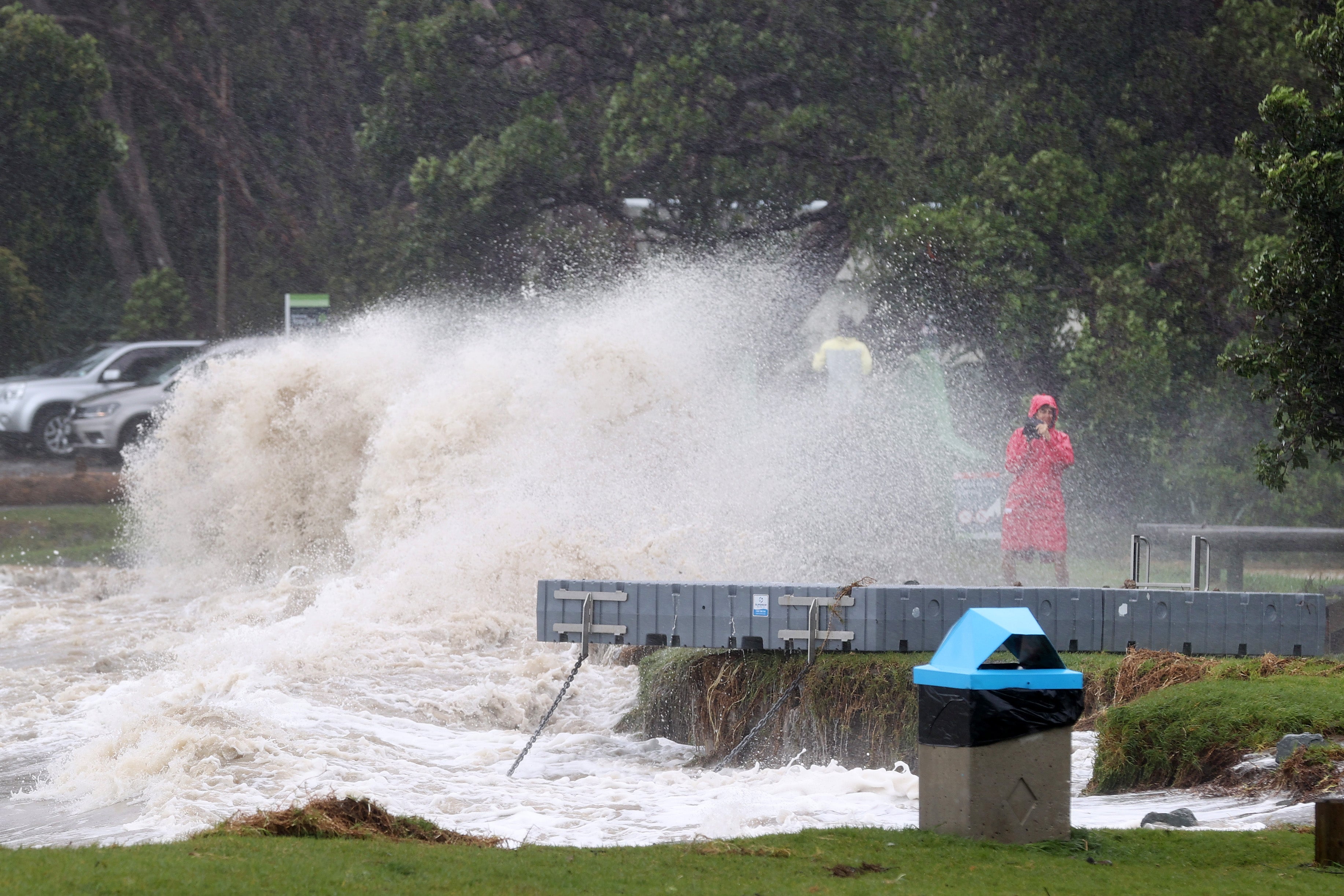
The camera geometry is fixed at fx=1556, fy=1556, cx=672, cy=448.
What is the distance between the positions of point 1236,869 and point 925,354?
17.6m

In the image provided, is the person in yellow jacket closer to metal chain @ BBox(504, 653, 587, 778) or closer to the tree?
the tree

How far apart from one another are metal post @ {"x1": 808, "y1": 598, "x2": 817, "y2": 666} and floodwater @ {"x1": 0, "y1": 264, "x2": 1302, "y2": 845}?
685 mm

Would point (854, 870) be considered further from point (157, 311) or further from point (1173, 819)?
point (157, 311)

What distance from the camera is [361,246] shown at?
3322cm

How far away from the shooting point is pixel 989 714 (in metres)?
6.15

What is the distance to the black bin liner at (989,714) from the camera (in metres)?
6.13

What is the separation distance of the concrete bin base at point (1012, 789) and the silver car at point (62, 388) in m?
23.9

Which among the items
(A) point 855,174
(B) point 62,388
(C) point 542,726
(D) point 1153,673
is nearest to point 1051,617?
(D) point 1153,673

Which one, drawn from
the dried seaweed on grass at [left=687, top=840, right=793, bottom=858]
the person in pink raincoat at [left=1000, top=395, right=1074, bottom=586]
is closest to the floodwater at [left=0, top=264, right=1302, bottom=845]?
the dried seaweed on grass at [left=687, top=840, right=793, bottom=858]

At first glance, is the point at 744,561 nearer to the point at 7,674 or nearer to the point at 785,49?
the point at 7,674

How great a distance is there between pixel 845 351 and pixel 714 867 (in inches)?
652

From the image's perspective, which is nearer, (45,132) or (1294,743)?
(1294,743)

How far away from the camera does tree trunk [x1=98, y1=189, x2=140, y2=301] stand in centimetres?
3609

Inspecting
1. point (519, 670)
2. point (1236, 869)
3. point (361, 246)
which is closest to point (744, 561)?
point (519, 670)
